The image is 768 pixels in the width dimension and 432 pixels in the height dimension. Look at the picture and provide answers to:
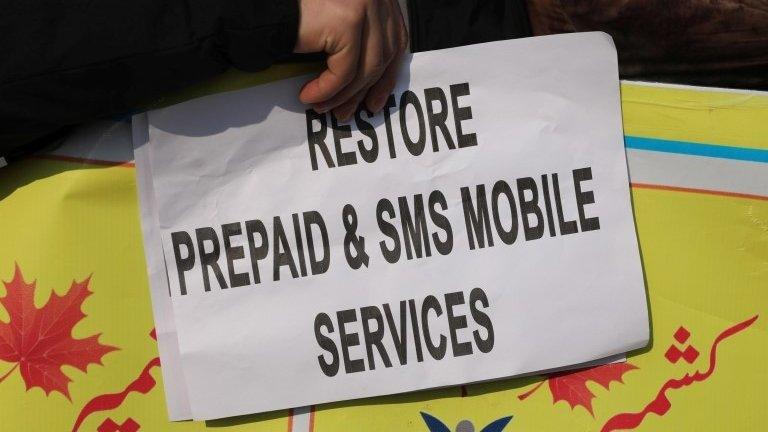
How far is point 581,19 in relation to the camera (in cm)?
122

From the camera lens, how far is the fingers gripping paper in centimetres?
114

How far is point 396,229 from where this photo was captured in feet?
3.80

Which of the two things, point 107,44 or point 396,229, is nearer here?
point 107,44

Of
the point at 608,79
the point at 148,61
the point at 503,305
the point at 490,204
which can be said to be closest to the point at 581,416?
the point at 503,305

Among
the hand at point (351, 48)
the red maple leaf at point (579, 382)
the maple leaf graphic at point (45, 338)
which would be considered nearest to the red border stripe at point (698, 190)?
the red maple leaf at point (579, 382)

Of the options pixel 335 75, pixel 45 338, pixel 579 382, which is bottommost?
pixel 579 382

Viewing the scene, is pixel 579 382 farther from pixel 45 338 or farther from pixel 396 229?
pixel 45 338

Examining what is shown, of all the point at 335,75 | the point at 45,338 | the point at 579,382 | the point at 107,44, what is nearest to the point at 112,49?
the point at 107,44

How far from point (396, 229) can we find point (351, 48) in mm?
260

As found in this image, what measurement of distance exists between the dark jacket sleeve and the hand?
30 millimetres

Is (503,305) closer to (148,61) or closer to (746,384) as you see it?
(746,384)

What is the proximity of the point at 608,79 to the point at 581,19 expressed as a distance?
98 millimetres

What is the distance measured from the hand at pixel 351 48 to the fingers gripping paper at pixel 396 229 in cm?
3

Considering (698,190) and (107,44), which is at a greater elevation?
(107,44)
